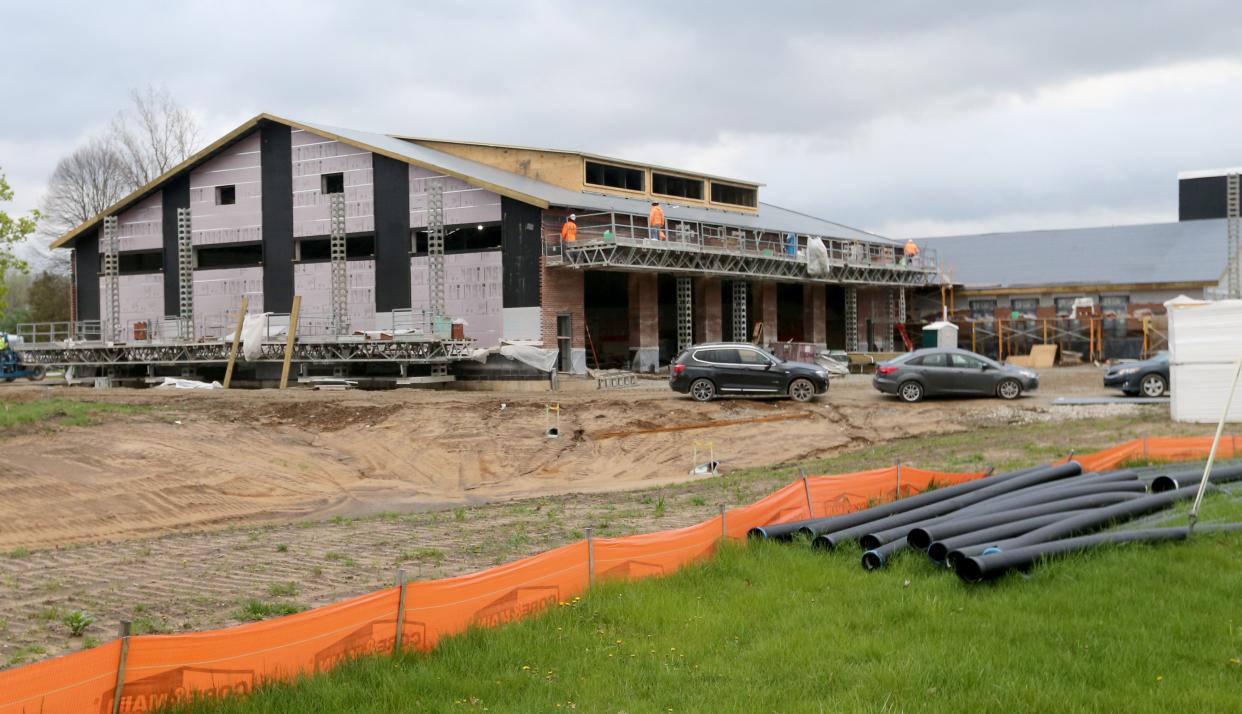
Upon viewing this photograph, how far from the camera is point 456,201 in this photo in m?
38.1

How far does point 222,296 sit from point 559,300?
1569 centimetres

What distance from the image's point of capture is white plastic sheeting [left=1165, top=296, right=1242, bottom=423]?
66.6 feet

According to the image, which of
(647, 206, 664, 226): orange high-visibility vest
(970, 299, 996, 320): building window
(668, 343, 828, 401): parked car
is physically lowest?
(668, 343, 828, 401): parked car

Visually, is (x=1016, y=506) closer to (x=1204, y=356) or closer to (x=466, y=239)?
(x=1204, y=356)

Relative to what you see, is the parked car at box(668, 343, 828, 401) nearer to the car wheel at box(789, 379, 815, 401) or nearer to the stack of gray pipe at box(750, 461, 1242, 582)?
the car wheel at box(789, 379, 815, 401)

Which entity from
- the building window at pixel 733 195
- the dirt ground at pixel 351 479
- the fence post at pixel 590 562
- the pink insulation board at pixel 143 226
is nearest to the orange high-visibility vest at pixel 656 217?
the dirt ground at pixel 351 479

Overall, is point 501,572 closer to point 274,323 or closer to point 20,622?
point 20,622

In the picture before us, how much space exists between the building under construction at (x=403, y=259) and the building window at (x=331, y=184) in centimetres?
6

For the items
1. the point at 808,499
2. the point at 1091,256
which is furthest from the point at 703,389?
the point at 1091,256

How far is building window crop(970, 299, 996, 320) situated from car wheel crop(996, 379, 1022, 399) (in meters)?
31.4

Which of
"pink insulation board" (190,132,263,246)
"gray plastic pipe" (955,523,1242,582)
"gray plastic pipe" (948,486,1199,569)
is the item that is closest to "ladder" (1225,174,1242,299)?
"gray plastic pipe" (948,486,1199,569)

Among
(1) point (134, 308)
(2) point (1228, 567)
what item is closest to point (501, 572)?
(2) point (1228, 567)

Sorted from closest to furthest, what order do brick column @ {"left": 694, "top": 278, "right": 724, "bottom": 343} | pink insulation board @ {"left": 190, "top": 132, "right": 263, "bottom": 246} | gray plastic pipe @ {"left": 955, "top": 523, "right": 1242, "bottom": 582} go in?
1. gray plastic pipe @ {"left": 955, "top": 523, "right": 1242, "bottom": 582}
2. pink insulation board @ {"left": 190, "top": 132, "right": 263, "bottom": 246}
3. brick column @ {"left": 694, "top": 278, "right": 724, "bottom": 343}

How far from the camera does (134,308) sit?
44.9 metres
